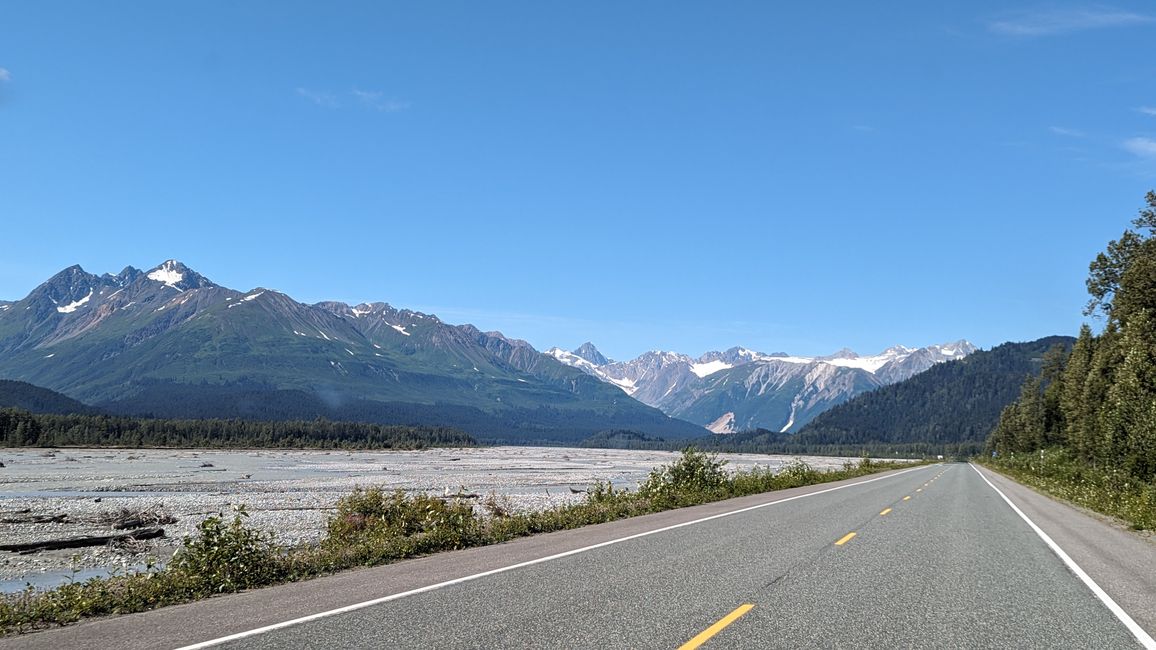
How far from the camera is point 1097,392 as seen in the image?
53.4 m

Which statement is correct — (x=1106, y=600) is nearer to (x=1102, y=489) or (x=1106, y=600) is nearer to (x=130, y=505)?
(x=1102, y=489)

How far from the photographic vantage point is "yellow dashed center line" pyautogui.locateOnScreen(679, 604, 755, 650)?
7.96 meters

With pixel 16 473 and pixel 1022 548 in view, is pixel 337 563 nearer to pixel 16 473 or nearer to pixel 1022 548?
pixel 1022 548

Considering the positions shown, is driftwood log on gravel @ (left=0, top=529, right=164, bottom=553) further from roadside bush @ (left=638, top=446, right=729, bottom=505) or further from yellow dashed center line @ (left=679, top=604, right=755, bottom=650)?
yellow dashed center line @ (left=679, top=604, right=755, bottom=650)

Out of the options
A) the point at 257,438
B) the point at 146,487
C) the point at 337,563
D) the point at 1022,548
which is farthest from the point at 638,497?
the point at 257,438

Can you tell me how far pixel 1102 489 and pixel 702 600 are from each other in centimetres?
3416

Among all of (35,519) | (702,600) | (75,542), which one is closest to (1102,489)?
(702,600)

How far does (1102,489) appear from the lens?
35.5 meters

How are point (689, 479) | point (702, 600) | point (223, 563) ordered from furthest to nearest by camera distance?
1. point (689, 479)
2. point (223, 563)
3. point (702, 600)

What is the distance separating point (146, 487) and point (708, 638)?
60.8 m

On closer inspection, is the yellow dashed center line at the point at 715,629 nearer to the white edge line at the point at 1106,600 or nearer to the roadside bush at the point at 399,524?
the white edge line at the point at 1106,600

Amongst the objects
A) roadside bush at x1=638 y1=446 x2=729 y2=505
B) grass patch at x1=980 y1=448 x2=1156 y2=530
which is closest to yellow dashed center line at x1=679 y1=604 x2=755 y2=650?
grass patch at x1=980 y1=448 x2=1156 y2=530

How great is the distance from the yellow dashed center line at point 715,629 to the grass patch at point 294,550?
780cm

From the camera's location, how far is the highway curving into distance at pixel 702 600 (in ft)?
27.8
